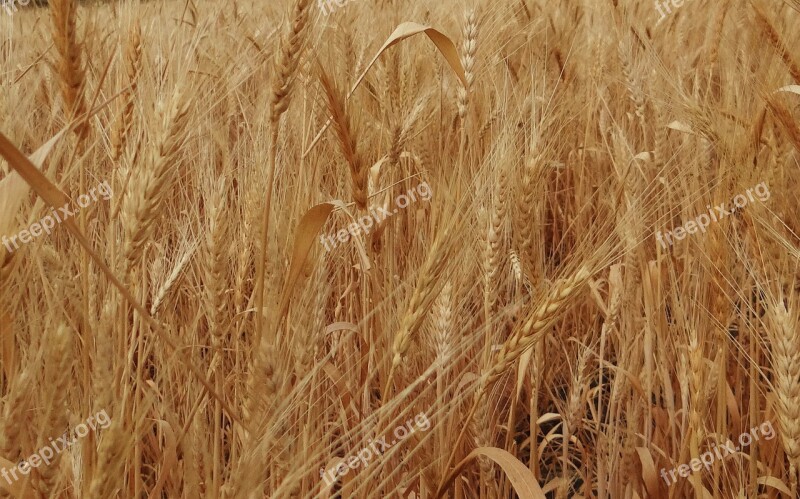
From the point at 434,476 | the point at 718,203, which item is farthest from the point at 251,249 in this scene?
the point at 718,203

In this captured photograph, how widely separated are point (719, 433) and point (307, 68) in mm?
1013

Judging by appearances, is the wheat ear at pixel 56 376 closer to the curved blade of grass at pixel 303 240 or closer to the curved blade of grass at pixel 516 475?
the curved blade of grass at pixel 303 240

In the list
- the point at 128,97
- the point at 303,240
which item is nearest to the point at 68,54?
the point at 128,97

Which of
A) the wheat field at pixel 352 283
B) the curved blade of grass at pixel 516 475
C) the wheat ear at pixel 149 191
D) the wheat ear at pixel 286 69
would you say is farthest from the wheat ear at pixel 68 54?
the curved blade of grass at pixel 516 475

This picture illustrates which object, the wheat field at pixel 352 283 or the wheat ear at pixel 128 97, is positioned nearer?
the wheat field at pixel 352 283

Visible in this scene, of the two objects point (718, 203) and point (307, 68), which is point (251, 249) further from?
point (718, 203)

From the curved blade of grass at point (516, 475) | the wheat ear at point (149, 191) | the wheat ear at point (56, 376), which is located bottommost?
the curved blade of grass at point (516, 475)

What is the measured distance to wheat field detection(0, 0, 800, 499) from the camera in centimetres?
80

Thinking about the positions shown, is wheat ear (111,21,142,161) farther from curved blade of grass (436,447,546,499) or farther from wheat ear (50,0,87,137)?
curved blade of grass (436,447,546,499)

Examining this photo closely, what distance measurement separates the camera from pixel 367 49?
1938mm

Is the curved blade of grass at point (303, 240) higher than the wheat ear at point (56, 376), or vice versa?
the wheat ear at point (56, 376)

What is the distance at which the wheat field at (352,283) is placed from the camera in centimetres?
80

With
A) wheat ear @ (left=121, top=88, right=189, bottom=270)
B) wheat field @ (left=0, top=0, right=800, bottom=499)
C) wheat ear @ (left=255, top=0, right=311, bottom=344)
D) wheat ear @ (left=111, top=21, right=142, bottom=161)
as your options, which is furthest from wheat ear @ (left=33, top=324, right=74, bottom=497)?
wheat ear @ (left=111, top=21, right=142, bottom=161)

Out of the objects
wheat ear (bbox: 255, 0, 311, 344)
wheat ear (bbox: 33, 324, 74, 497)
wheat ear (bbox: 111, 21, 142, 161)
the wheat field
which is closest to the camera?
wheat ear (bbox: 33, 324, 74, 497)
